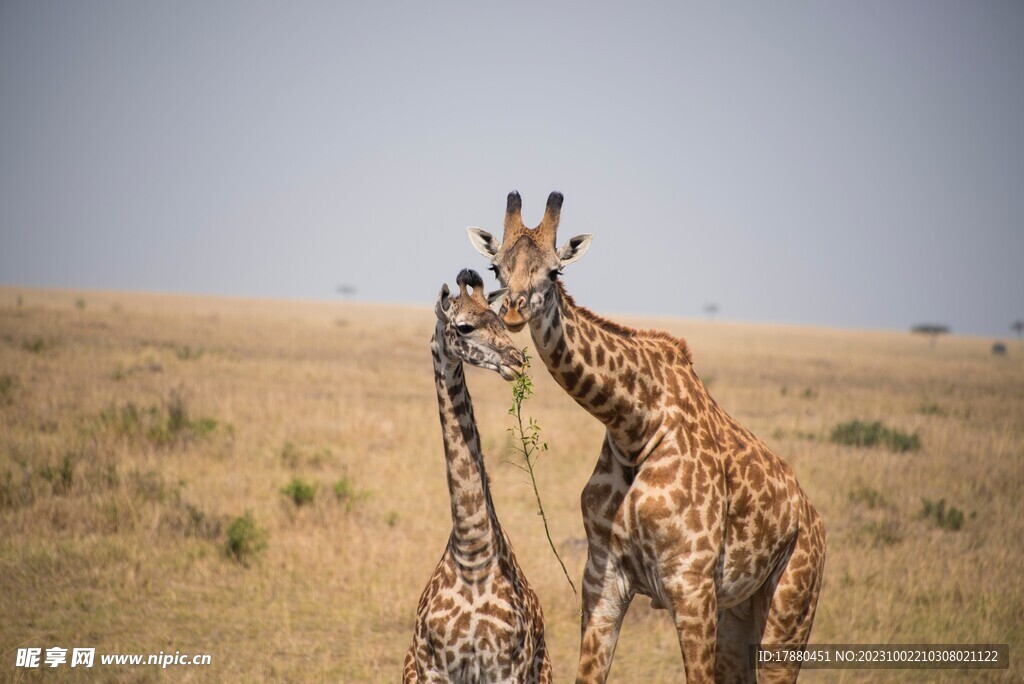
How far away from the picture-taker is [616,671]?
8227 mm

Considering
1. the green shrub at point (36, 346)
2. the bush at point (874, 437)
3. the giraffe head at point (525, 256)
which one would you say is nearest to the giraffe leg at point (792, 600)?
the giraffe head at point (525, 256)

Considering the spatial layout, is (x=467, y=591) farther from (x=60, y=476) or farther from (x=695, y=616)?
(x=60, y=476)

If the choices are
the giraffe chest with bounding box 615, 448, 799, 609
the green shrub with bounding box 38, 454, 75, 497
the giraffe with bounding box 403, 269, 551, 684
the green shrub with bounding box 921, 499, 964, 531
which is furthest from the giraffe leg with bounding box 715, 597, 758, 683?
the green shrub with bounding box 38, 454, 75, 497

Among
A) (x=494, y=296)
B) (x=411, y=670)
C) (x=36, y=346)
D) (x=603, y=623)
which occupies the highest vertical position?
(x=494, y=296)

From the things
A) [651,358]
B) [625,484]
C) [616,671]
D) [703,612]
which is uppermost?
[651,358]

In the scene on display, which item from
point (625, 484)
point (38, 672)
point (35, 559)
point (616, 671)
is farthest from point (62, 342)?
point (625, 484)

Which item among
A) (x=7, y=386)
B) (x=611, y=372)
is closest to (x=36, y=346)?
(x=7, y=386)

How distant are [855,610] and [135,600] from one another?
312 inches

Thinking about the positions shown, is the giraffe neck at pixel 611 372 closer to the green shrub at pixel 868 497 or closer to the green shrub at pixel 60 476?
the green shrub at pixel 60 476

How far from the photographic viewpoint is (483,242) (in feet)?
16.4

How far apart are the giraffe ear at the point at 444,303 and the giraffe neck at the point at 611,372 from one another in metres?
0.61

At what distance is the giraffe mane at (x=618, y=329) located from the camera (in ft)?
16.3

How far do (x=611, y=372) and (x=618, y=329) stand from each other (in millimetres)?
506

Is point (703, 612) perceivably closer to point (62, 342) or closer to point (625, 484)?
point (625, 484)
